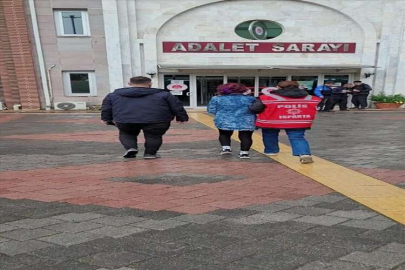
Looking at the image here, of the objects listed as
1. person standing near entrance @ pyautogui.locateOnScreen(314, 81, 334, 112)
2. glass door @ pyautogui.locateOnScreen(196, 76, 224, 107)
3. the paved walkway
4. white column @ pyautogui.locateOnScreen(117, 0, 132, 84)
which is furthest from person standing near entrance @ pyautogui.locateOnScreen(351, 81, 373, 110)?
the paved walkway

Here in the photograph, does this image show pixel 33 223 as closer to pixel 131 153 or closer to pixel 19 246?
pixel 19 246

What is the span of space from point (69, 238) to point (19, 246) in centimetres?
33

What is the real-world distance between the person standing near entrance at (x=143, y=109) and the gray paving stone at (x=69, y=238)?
2.96 metres

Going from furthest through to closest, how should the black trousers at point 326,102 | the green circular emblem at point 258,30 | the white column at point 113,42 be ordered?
the green circular emblem at point 258,30 → the white column at point 113,42 → the black trousers at point 326,102

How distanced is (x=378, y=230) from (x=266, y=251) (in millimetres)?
999

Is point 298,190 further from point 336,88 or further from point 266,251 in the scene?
point 336,88

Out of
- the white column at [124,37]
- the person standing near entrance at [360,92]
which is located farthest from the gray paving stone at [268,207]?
the person standing near entrance at [360,92]

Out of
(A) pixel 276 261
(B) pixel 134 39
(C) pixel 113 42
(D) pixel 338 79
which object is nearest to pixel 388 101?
(D) pixel 338 79

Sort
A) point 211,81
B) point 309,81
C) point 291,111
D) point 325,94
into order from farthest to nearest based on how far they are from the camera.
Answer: point 309,81
point 211,81
point 325,94
point 291,111

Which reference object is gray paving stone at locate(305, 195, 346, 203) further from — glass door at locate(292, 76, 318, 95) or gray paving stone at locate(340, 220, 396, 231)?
glass door at locate(292, 76, 318, 95)

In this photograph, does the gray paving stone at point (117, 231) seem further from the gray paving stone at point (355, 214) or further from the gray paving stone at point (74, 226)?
the gray paving stone at point (355, 214)

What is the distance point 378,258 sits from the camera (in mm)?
2098

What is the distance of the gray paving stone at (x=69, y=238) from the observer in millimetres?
2365

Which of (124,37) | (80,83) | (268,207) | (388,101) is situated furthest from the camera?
(80,83)
